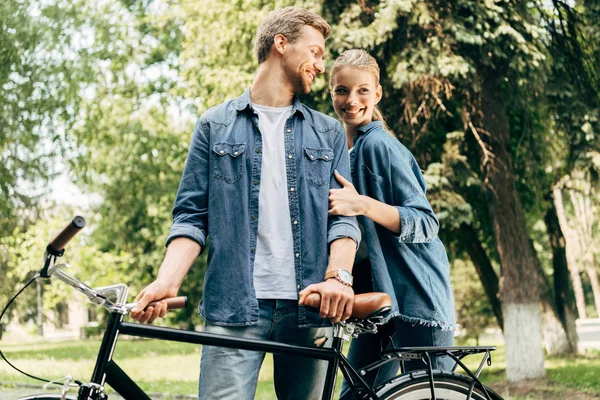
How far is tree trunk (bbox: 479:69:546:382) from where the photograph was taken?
13773 mm

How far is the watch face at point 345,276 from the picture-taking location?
2.77 meters

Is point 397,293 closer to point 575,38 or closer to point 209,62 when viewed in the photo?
point 575,38

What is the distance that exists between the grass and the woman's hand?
26.4 ft

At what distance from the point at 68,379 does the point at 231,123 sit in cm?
98

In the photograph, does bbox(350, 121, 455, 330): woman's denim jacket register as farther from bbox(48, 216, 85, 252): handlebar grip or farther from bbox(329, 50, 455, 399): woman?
bbox(48, 216, 85, 252): handlebar grip

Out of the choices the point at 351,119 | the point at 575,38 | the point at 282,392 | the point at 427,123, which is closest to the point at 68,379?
the point at 282,392

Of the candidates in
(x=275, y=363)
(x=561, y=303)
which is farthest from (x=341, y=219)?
(x=561, y=303)

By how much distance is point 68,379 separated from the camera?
250cm

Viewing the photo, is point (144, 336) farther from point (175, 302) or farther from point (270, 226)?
point (270, 226)

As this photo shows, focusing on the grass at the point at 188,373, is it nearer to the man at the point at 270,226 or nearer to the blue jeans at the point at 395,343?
the blue jeans at the point at 395,343

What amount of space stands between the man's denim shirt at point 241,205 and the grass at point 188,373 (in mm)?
7960

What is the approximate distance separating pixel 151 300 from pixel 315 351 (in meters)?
0.55

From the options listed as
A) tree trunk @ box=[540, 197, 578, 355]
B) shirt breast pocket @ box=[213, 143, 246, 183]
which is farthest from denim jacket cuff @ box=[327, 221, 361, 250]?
tree trunk @ box=[540, 197, 578, 355]

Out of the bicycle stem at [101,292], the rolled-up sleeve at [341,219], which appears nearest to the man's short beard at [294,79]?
the rolled-up sleeve at [341,219]
